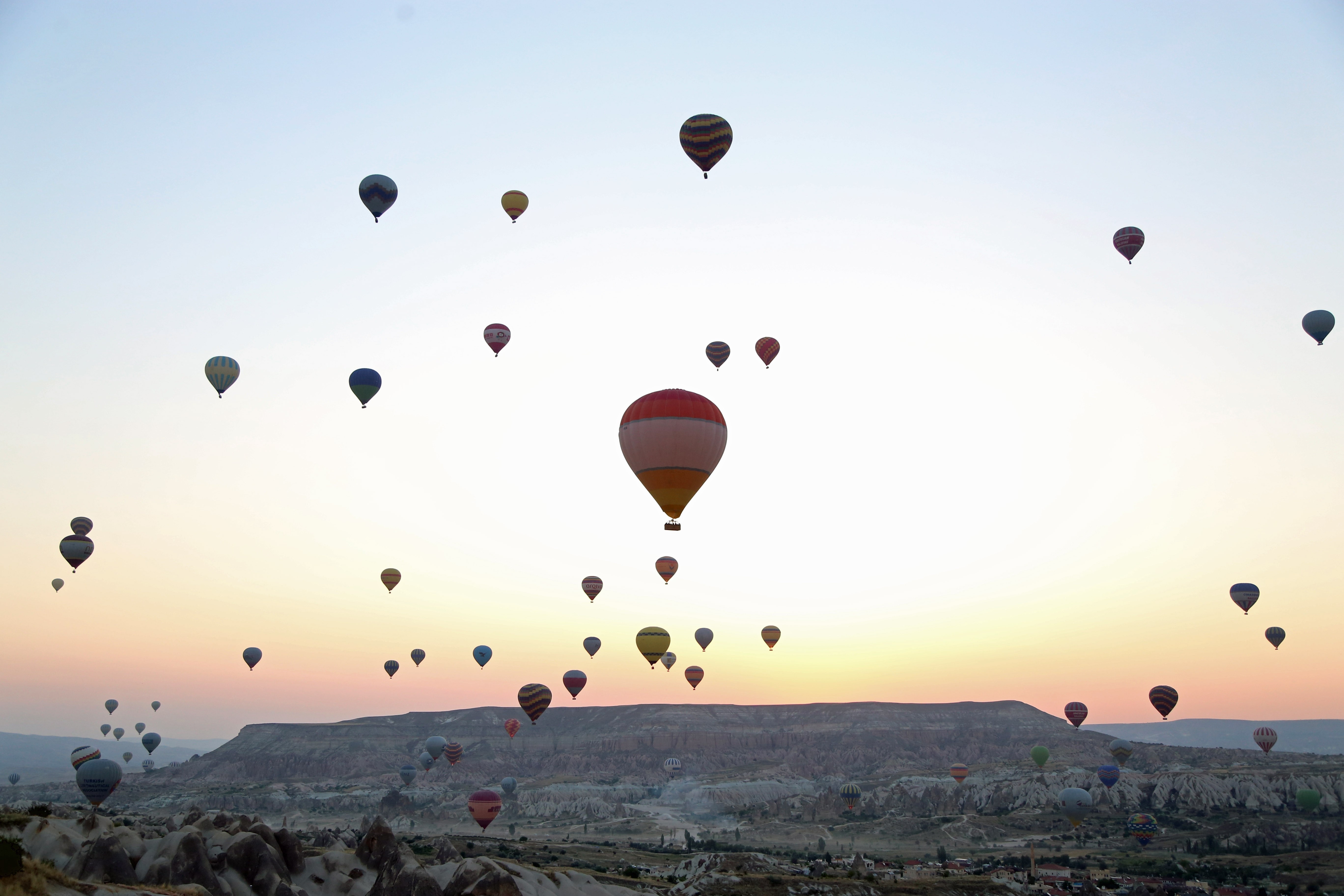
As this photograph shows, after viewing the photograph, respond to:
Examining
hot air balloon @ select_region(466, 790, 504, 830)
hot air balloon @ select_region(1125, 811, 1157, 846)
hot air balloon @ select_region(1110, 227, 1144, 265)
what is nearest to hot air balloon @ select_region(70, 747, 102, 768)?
hot air balloon @ select_region(466, 790, 504, 830)

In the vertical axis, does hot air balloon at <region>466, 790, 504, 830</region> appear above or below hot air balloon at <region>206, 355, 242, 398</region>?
below

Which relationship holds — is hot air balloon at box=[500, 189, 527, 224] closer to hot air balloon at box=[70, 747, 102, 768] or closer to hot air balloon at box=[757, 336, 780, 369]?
hot air balloon at box=[757, 336, 780, 369]

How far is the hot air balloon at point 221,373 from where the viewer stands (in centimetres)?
6906

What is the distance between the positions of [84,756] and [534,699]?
39692 mm

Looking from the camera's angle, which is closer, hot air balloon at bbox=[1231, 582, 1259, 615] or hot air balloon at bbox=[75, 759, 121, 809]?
hot air balloon at bbox=[75, 759, 121, 809]

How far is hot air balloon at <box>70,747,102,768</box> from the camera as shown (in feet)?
241

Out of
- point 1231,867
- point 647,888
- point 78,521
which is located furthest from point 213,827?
point 1231,867

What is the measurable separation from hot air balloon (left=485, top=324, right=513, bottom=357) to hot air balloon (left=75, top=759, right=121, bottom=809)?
119 ft

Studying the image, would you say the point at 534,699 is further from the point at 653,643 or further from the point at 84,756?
the point at 84,756

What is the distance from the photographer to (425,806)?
542ft

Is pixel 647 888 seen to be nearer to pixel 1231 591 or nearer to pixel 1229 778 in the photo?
pixel 1231 591

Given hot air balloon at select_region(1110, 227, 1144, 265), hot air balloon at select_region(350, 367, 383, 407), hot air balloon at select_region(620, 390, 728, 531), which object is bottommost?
hot air balloon at select_region(620, 390, 728, 531)

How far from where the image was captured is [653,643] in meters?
81.8

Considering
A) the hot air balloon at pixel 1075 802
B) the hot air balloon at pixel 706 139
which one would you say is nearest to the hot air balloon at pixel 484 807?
the hot air balloon at pixel 706 139
